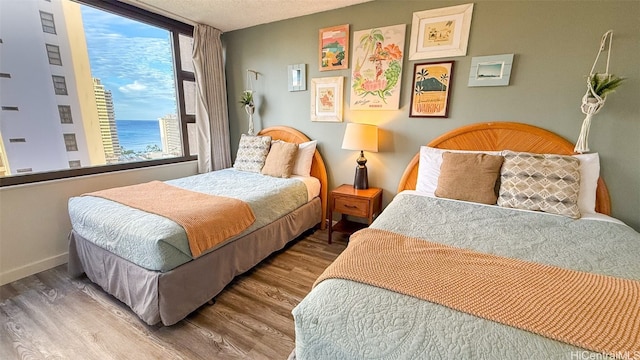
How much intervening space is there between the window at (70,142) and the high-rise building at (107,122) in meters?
0.22

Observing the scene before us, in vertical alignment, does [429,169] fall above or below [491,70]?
below

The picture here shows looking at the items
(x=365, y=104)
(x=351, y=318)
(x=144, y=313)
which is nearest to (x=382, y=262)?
(x=351, y=318)

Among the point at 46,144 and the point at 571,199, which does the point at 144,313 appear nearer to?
the point at 46,144

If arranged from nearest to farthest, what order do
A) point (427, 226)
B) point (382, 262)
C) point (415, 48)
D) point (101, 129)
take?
point (382, 262)
point (427, 226)
point (415, 48)
point (101, 129)

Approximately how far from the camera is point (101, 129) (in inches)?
103

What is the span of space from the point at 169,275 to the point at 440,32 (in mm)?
2828

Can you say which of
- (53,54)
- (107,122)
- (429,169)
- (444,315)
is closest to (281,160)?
(429,169)

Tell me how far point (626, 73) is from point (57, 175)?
4557mm

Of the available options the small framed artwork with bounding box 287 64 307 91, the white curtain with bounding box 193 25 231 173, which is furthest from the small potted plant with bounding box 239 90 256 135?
the small framed artwork with bounding box 287 64 307 91

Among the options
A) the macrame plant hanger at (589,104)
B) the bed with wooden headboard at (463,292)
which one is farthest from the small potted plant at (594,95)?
the bed with wooden headboard at (463,292)

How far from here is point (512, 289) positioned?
0.92 metres

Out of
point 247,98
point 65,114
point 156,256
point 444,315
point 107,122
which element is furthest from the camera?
point 247,98

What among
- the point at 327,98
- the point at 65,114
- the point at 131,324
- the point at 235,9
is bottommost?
the point at 131,324

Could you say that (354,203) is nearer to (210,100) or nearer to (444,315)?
(444,315)
